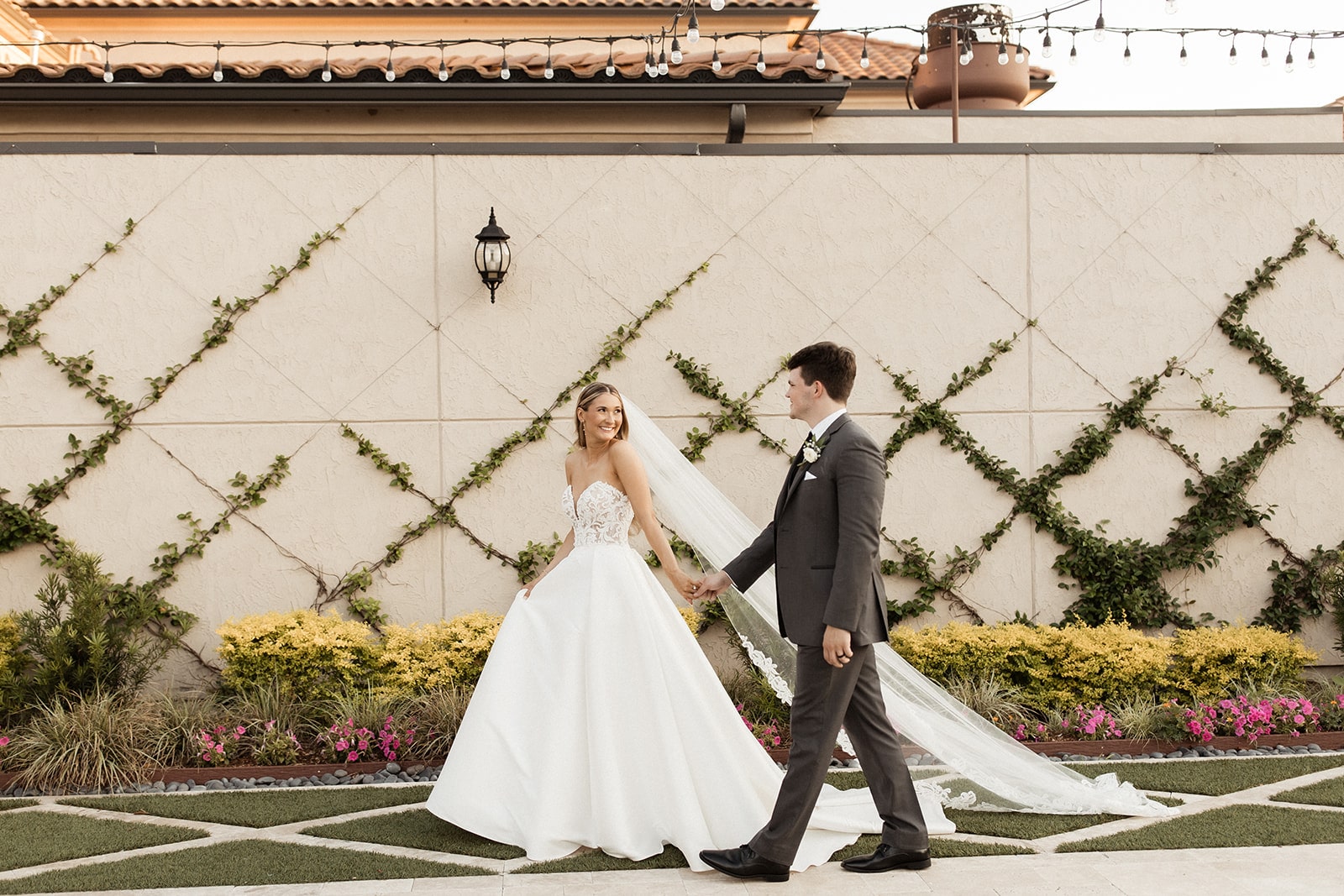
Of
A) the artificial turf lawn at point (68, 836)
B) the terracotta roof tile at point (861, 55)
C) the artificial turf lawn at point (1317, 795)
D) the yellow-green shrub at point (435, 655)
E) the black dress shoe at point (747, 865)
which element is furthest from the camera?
the terracotta roof tile at point (861, 55)

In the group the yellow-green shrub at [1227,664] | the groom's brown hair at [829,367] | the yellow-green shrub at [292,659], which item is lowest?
the yellow-green shrub at [292,659]

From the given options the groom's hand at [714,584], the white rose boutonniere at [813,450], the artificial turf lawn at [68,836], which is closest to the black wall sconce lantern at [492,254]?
the groom's hand at [714,584]

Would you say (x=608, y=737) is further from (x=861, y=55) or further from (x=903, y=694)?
(x=861, y=55)

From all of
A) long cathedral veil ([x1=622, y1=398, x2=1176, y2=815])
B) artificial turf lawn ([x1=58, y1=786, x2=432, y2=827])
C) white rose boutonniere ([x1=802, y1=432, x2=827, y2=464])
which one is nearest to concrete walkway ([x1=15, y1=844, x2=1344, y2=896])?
long cathedral veil ([x1=622, y1=398, x2=1176, y2=815])

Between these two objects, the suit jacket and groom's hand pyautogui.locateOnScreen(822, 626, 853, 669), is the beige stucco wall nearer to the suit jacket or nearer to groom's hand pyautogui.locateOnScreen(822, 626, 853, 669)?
the suit jacket

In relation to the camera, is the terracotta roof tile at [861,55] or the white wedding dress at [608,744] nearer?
the white wedding dress at [608,744]

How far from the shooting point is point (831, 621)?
4.28m

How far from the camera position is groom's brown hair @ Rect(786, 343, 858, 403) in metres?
4.52

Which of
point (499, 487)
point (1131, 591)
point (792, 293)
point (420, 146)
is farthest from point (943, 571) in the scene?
point (420, 146)

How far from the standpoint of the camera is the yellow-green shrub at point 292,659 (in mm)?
6770

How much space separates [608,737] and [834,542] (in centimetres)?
125

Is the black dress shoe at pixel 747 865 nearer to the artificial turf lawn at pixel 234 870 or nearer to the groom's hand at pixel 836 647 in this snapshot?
the groom's hand at pixel 836 647

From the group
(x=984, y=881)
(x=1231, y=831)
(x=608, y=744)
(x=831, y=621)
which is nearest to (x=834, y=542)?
(x=831, y=621)

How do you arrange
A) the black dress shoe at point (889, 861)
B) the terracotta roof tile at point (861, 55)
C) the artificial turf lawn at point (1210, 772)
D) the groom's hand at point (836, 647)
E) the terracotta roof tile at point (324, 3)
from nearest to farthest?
1. the groom's hand at point (836, 647)
2. the black dress shoe at point (889, 861)
3. the artificial turf lawn at point (1210, 772)
4. the terracotta roof tile at point (324, 3)
5. the terracotta roof tile at point (861, 55)
